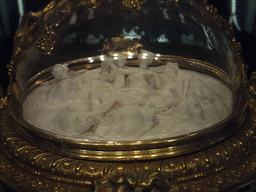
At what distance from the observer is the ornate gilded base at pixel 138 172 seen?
174 cm

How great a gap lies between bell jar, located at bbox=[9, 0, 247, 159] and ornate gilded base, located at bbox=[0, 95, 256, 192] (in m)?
0.05

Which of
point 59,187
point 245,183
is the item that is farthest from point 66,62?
point 245,183

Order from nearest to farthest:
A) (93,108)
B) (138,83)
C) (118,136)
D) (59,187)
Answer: (59,187) → (118,136) → (93,108) → (138,83)

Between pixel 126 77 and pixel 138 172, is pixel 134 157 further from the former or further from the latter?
pixel 126 77

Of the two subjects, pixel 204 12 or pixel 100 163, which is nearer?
pixel 100 163

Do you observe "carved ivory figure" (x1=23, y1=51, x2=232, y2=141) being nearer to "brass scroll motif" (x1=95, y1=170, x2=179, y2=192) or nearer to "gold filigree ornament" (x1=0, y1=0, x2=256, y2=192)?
"gold filigree ornament" (x1=0, y1=0, x2=256, y2=192)

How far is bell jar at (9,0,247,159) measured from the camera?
2.04 metres

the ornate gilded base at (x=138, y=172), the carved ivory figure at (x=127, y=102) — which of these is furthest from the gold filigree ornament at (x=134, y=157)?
the carved ivory figure at (x=127, y=102)

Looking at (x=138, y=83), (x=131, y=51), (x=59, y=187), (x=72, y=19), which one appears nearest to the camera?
(x=59, y=187)

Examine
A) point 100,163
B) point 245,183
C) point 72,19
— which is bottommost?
point 245,183

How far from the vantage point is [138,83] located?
2469 millimetres

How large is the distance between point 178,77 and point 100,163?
98 centimetres

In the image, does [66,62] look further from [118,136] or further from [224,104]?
[224,104]

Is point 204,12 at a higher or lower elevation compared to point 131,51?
higher
